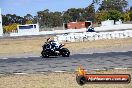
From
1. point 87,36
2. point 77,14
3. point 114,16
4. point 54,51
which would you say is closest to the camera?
point 54,51

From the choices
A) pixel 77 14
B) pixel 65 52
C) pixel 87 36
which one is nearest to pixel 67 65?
pixel 65 52

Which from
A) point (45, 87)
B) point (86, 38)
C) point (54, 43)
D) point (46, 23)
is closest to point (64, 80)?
point (45, 87)

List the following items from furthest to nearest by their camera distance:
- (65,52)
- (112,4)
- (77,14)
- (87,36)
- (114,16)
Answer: (77,14) → (112,4) → (114,16) → (87,36) → (65,52)

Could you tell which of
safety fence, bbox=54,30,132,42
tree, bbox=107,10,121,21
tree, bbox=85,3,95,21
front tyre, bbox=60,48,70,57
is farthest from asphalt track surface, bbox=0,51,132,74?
tree, bbox=85,3,95,21

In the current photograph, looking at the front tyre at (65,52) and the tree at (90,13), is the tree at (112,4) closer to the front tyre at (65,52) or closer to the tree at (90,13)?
the tree at (90,13)

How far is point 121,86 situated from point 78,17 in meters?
165

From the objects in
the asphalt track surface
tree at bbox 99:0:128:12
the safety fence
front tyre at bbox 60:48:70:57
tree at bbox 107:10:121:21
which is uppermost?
tree at bbox 99:0:128:12

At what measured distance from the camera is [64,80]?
11953mm

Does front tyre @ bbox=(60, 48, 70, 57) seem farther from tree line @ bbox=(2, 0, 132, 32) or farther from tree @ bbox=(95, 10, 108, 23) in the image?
tree line @ bbox=(2, 0, 132, 32)

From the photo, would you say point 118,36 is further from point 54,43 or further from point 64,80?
point 64,80

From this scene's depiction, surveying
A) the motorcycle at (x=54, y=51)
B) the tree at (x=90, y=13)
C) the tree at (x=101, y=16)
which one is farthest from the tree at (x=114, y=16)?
the motorcycle at (x=54, y=51)

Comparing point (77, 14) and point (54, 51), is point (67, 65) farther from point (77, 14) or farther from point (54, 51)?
point (77, 14)

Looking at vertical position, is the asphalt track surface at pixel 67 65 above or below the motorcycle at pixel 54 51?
below

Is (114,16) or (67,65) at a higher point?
(114,16)
